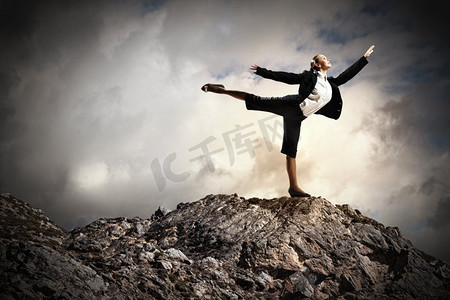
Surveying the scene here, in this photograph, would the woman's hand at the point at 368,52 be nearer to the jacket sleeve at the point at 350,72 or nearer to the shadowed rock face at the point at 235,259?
the jacket sleeve at the point at 350,72

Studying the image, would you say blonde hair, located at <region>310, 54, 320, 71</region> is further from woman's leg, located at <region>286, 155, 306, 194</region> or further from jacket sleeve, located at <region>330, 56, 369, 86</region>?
woman's leg, located at <region>286, 155, 306, 194</region>

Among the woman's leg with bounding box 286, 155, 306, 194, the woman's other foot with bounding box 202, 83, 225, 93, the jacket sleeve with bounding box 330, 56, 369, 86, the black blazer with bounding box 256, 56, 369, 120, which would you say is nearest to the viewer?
the black blazer with bounding box 256, 56, 369, 120

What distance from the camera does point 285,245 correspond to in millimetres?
13359

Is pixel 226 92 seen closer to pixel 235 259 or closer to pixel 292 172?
pixel 292 172

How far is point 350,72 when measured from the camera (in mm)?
13594

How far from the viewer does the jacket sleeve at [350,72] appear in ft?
43.4

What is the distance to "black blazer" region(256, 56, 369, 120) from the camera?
1220 centimetres

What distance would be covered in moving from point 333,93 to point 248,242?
7.58 m

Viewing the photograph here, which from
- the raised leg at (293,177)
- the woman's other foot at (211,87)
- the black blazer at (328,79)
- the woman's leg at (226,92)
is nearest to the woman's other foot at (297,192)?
the raised leg at (293,177)

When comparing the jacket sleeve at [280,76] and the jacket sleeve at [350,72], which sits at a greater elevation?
the jacket sleeve at [350,72]

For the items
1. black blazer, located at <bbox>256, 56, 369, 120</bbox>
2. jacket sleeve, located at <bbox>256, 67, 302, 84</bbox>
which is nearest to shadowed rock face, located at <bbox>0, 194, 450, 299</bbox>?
black blazer, located at <bbox>256, 56, 369, 120</bbox>

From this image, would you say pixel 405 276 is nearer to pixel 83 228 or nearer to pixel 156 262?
pixel 156 262

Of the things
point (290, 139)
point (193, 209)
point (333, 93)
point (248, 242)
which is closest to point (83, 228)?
point (193, 209)

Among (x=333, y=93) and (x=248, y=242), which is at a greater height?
(x=333, y=93)
